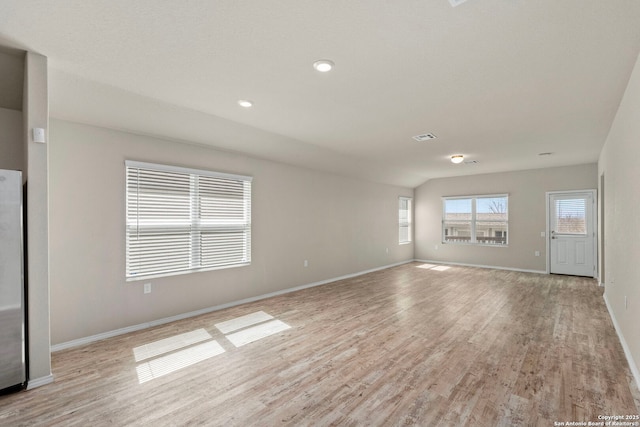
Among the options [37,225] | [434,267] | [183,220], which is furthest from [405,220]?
[37,225]

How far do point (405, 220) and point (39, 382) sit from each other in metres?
8.41

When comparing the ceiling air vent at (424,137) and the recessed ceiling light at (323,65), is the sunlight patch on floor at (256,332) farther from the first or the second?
the ceiling air vent at (424,137)

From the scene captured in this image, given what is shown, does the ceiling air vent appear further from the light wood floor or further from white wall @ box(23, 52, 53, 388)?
white wall @ box(23, 52, 53, 388)

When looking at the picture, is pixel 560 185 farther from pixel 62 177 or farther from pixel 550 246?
pixel 62 177

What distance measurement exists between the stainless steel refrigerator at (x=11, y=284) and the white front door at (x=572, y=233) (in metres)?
9.14

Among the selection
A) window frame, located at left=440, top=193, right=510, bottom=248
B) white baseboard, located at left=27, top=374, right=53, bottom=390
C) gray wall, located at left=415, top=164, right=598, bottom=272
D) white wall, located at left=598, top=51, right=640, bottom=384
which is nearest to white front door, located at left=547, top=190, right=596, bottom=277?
gray wall, located at left=415, top=164, right=598, bottom=272

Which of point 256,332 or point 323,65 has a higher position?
point 323,65

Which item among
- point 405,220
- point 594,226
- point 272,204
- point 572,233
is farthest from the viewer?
point 405,220

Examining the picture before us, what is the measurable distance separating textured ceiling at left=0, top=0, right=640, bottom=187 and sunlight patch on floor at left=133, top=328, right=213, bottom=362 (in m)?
2.48

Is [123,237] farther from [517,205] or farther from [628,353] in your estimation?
[517,205]

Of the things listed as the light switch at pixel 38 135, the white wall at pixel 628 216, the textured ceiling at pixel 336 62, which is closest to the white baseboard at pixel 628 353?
the white wall at pixel 628 216

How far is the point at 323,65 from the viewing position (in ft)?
7.73

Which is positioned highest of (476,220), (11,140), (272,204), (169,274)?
(11,140)

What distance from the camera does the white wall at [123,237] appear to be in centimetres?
312
